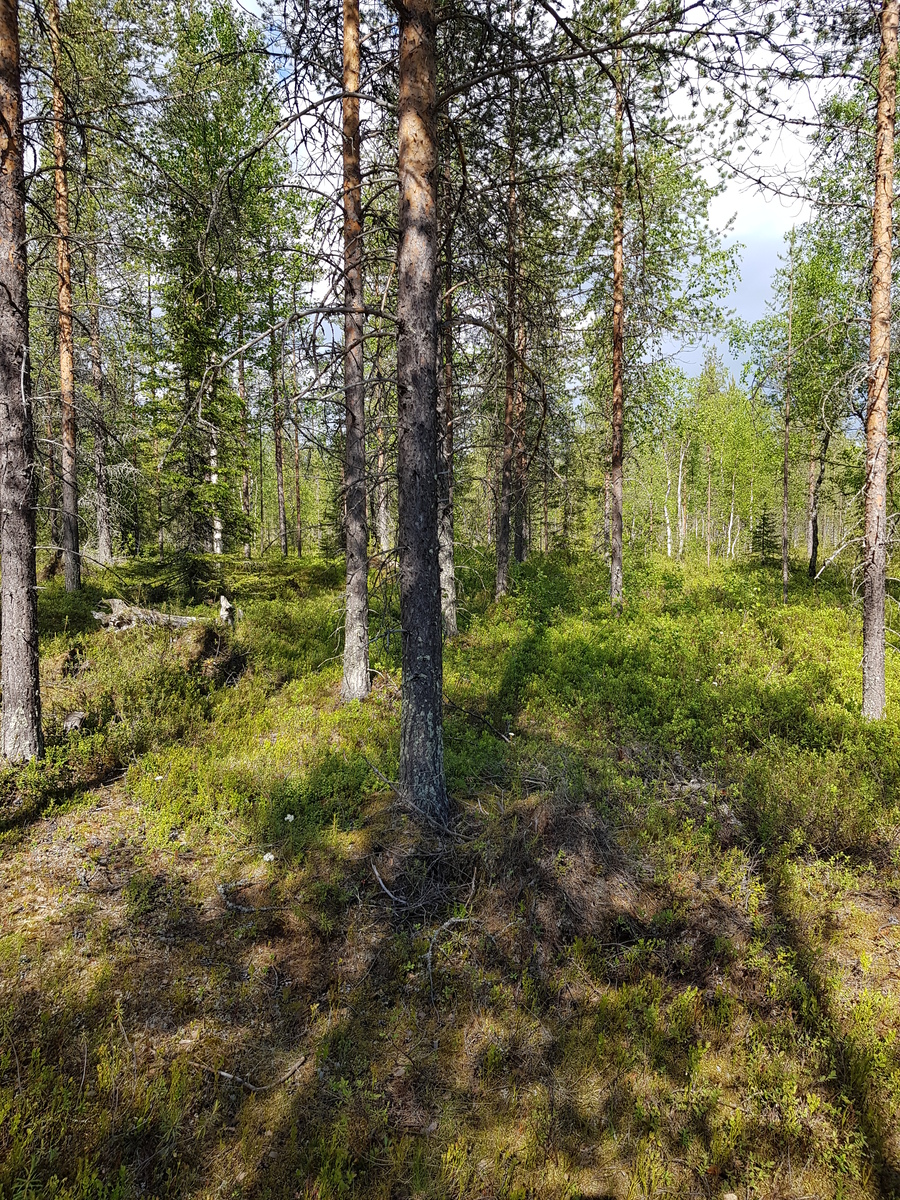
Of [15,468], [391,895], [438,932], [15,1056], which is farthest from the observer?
[15,468]

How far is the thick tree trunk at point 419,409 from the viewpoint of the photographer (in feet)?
16.2

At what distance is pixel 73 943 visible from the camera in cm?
436

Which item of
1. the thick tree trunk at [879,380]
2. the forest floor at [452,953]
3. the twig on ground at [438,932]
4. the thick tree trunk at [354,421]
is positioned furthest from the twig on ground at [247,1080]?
the thick tree trunk at [879,380]

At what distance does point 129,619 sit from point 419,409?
333 inches

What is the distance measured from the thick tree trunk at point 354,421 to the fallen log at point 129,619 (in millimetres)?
3412

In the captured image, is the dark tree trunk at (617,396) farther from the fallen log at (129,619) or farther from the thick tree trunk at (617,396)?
the fallen log at (129,619)

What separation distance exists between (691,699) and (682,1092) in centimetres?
594

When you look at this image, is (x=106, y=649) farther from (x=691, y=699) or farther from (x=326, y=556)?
(x=326, y=556)

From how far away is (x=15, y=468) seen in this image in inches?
246

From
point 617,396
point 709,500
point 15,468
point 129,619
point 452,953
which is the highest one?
point 709,500

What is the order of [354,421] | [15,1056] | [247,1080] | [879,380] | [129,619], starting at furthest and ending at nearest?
[129,619] → [879,380] → [354,421] → [247,1080] → [15,1056]

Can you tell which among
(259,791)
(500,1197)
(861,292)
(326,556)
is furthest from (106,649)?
(326,556)

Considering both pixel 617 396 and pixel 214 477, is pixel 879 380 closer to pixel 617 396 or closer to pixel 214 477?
pixel 617 396

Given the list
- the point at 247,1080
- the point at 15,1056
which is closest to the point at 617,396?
the point at 247,1080
